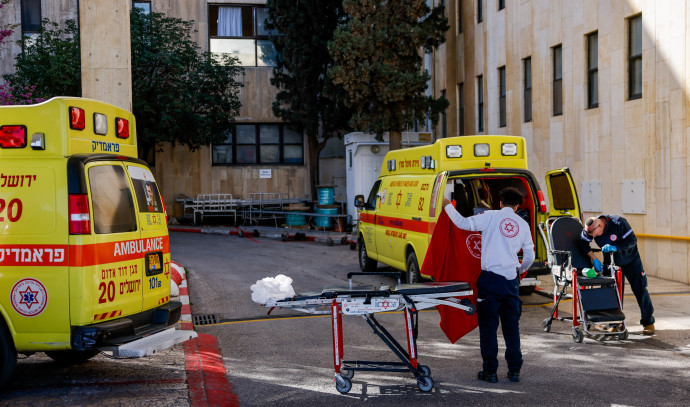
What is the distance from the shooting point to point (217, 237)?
82.0ft

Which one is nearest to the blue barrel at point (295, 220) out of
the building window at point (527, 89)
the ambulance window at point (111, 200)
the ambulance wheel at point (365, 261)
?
the building window at point (527, 89)

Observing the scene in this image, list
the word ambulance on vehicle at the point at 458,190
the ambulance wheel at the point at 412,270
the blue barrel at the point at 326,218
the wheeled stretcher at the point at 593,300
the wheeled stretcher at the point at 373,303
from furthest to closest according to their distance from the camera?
1. the blue barrel at the point at 326,218
2. the ambulance wheel at the point at 412,270
3. the word ambulance on vehicle at the point at 458,190
4. the wheeled stretcher at the point at 593,300
5. the wheeled stretcher at the point at 373,303

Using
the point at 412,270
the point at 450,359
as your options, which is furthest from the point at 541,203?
the point at 450,359

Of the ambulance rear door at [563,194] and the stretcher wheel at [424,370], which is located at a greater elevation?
the ambulance rear door at [563,194]

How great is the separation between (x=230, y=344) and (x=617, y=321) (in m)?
4.88

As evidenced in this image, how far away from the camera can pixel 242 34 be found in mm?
31406

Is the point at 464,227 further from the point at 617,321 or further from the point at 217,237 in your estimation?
the point at 217,237

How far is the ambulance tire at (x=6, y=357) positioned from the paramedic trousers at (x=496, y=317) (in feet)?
14.7

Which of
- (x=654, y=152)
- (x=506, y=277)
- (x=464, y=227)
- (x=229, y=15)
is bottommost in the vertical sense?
(x=506, y=277)

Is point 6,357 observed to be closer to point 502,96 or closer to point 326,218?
point 502,96

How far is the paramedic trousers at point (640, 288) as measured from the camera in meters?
9.41

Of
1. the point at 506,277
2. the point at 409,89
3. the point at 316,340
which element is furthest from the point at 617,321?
the point at 409,89

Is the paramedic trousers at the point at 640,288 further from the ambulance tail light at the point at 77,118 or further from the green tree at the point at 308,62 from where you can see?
the green tree at the point at 308,62

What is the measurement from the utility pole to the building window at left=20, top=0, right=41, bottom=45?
70.7ft
